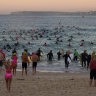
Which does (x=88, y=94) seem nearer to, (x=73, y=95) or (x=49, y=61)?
(x=73, y=95)

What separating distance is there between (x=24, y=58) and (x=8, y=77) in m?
4.60

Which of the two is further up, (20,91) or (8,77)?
(8,77)

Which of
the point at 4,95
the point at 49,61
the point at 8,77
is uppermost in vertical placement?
the point at 8,77

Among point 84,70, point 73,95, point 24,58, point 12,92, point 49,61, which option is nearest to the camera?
point 73,95

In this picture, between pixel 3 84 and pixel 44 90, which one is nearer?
pixel 44 90

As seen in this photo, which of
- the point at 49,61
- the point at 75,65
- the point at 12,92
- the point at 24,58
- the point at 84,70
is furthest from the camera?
the point at 49,61

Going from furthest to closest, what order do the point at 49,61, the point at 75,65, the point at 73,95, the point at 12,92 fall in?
the point at 49,61
the point at 75,65
the point at 12,92
the point at 73,95

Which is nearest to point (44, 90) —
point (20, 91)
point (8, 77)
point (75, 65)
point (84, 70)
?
point (20, 91)

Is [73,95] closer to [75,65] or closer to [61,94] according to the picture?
[61,94]

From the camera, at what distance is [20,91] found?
9617 mm

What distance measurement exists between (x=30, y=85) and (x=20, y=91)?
1333mm

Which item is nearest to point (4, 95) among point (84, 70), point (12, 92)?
point (12, 92)

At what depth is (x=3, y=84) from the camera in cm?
1110

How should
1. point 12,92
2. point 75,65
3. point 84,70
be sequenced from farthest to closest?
point 75,65 → point 84,70 → point 12,92
